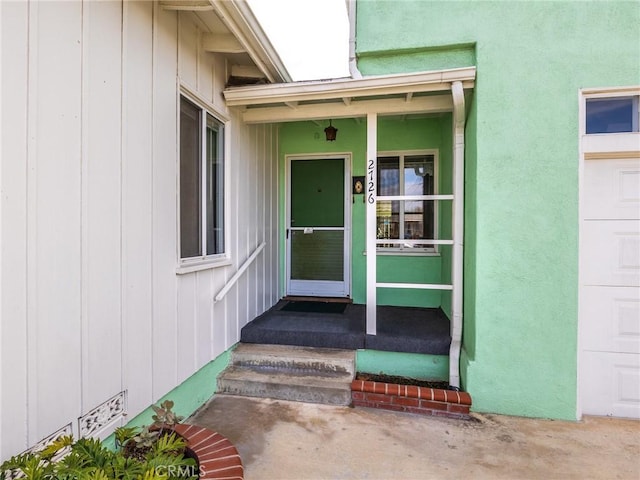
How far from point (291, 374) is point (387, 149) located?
3.35 meters

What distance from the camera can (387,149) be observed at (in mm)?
4941

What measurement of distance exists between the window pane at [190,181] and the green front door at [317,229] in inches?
95.5

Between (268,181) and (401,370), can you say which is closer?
(401,370)

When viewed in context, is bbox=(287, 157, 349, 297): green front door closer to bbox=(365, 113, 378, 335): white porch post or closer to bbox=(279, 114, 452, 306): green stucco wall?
bbox=(279, 114, 452, 306): green stucco wall

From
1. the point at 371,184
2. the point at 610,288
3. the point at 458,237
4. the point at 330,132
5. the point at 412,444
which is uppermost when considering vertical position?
the point at 330,132

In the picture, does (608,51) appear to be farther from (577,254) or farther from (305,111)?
(305,111)

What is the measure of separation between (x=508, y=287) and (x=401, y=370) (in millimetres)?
1301

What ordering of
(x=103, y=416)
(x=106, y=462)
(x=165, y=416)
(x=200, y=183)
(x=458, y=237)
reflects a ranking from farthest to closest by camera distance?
(x=458, y=237), (x=200, y=183), (x=103, y=416), (x=165, y=416), (x=106, y=462)

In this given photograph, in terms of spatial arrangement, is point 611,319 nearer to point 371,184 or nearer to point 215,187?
point 371,184

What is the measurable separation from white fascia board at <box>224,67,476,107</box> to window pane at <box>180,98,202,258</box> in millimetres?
563

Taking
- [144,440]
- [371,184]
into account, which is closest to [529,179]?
[371,184]

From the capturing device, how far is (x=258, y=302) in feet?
14.2

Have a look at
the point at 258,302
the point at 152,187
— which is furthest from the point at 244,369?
the point at 152,187

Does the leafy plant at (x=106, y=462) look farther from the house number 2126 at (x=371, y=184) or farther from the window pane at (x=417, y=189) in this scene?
the window pane at (x=417, y=189)
